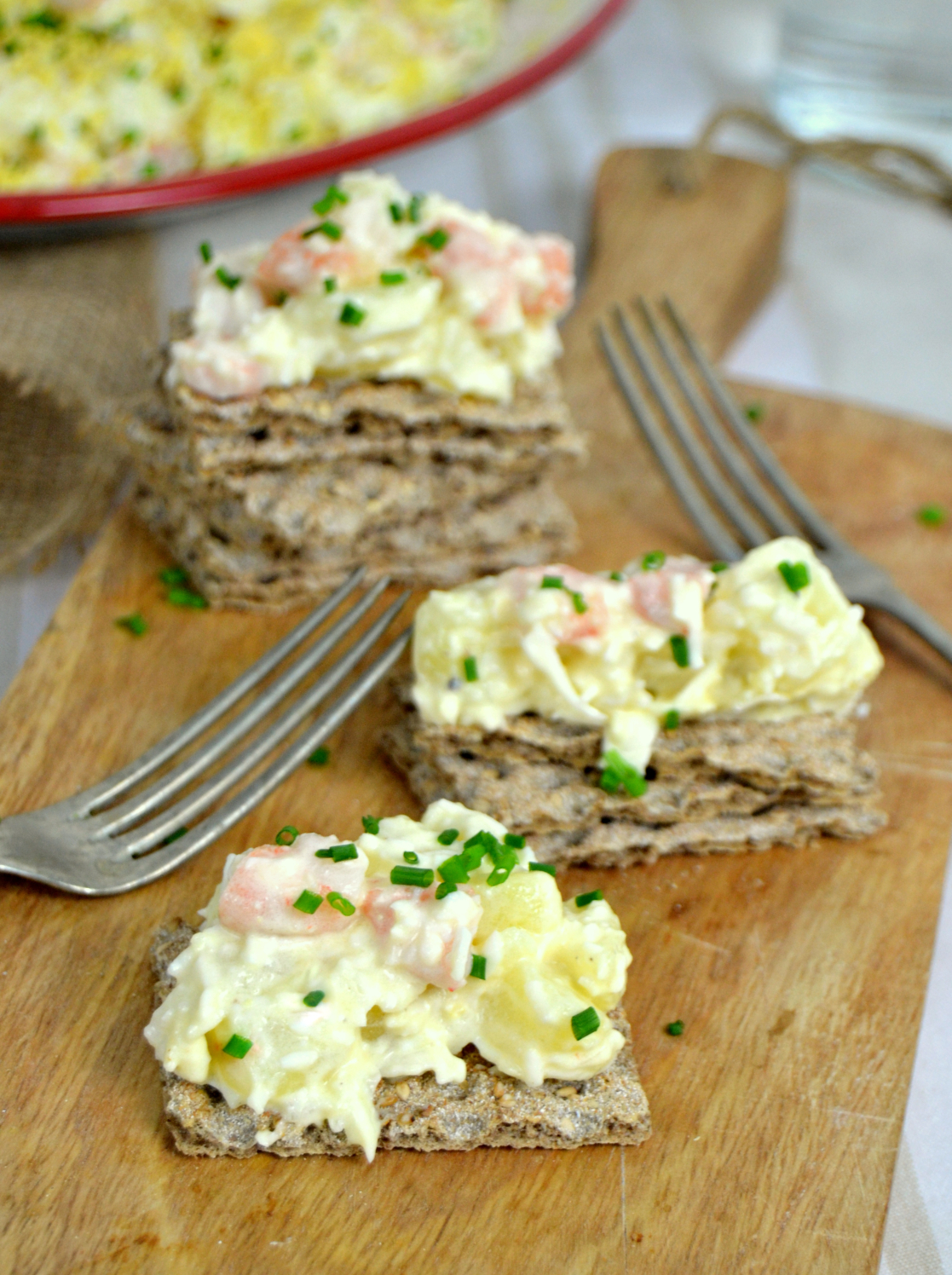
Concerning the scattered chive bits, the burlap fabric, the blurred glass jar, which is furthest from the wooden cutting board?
the blurred glass jar

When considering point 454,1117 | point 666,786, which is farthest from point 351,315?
point 454,1117

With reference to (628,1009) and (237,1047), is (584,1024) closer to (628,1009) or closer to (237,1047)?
(628,1009)

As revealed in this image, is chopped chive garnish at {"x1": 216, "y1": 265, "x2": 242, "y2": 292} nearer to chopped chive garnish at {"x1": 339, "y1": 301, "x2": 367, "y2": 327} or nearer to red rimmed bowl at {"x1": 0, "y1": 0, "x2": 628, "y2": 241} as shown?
chopped chive garnish at {"x1": 339, "y1": 301, "x2": 367, "y2": 327}

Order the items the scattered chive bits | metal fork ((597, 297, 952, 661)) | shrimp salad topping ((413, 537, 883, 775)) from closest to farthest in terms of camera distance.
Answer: the scattered chive bits, shrimp salad topping ((413, 537, 883, 775)), metal fork ((597, 297, 952, 661))

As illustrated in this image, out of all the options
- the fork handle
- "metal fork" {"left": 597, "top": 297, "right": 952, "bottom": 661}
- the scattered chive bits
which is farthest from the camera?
"metal fork" {"left": 597, "top": 297, "right": 952, "bottom": 661}

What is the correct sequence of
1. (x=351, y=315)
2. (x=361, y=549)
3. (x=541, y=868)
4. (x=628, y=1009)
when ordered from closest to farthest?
(x=541, y=868), (x=628, y=1009), (x=351, y=315), (x=361, y=549)

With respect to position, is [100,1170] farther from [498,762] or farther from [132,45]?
[132,45]

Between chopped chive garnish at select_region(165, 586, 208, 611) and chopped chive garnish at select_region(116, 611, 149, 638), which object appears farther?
chopped chive garnish at select_region(165, 586, 208, 611)
